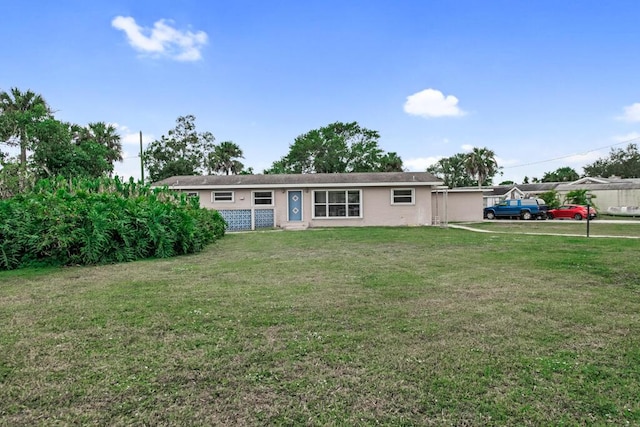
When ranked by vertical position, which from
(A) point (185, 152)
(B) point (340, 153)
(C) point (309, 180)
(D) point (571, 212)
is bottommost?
(D) point (571, 212)

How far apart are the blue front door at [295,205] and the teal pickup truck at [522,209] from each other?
569 inches

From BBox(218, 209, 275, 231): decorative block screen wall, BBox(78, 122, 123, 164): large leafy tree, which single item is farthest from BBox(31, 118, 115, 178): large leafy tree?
BBox(218, 209, 275, 231): decorative block screen wall

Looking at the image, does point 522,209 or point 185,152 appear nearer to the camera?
point 522,209

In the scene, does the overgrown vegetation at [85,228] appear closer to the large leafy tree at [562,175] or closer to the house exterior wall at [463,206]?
the house exterior wall at [463,206]

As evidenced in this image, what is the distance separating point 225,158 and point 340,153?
38.7 feet

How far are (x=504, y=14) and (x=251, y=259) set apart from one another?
40.7ft

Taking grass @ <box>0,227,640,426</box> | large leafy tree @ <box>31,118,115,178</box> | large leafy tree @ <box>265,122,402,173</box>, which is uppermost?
large leafy tree @ <box>265,122,402,173</box>

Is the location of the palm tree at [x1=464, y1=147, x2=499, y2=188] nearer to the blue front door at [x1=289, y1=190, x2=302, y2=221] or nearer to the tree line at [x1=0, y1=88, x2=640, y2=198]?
the tree line at [x1=0, y1=88, x2=640, y2=198]

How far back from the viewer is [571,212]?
23.9 metres

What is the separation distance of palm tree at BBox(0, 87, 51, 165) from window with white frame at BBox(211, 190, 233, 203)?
420 inches

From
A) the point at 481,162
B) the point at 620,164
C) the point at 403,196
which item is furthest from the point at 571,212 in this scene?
the point at 620,164

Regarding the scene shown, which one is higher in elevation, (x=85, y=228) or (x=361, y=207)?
(x=361, y=207)

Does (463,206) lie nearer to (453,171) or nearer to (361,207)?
(361,207)

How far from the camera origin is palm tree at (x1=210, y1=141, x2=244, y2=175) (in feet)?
121
